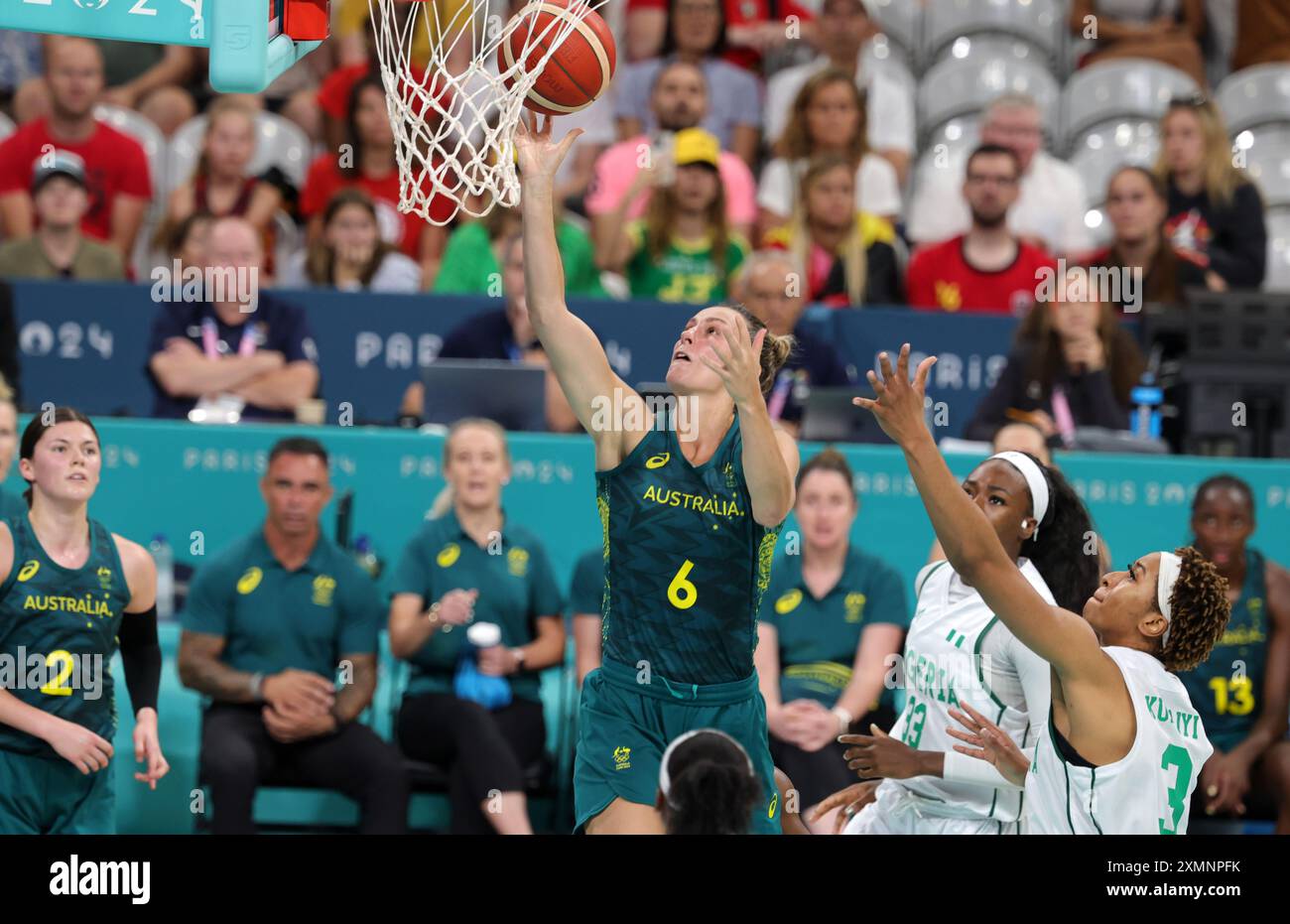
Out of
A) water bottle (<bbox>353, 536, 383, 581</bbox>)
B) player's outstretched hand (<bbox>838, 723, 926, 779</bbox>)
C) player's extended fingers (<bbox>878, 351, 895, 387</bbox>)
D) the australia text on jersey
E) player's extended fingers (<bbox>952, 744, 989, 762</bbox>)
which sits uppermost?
player's extended fingers (<bbox>878, 351, 895, 387</bbox>)

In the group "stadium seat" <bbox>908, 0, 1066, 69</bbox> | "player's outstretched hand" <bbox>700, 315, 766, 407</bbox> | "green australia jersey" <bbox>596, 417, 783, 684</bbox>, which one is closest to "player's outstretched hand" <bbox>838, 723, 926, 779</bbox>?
"green australia jersey" <bbox>596, 417, 783, 684</bbox>

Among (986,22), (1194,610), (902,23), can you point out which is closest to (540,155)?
(1194,610)

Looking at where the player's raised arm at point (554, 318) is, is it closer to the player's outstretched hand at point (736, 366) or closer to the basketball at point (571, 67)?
the player's outstretched hand at point (736, 366)

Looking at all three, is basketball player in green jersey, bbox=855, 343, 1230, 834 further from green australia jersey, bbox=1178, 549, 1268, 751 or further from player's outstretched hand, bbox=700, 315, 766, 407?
green australia jersey, bbox=1178, 549, 1268, 751

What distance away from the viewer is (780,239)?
961cm

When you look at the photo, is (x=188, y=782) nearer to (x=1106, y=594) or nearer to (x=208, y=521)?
(x=208, y=521)

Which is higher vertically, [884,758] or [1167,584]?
[1167,584]

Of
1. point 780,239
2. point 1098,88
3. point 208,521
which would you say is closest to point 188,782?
point 208,521

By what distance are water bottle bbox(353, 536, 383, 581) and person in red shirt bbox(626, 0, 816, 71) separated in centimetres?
408

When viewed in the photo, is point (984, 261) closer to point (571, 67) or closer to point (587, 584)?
point (587, 584)

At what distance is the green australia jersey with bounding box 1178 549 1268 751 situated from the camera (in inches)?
303

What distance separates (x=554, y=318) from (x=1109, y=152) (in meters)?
6.90

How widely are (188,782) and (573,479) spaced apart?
6.74ft

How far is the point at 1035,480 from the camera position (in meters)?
5.57
